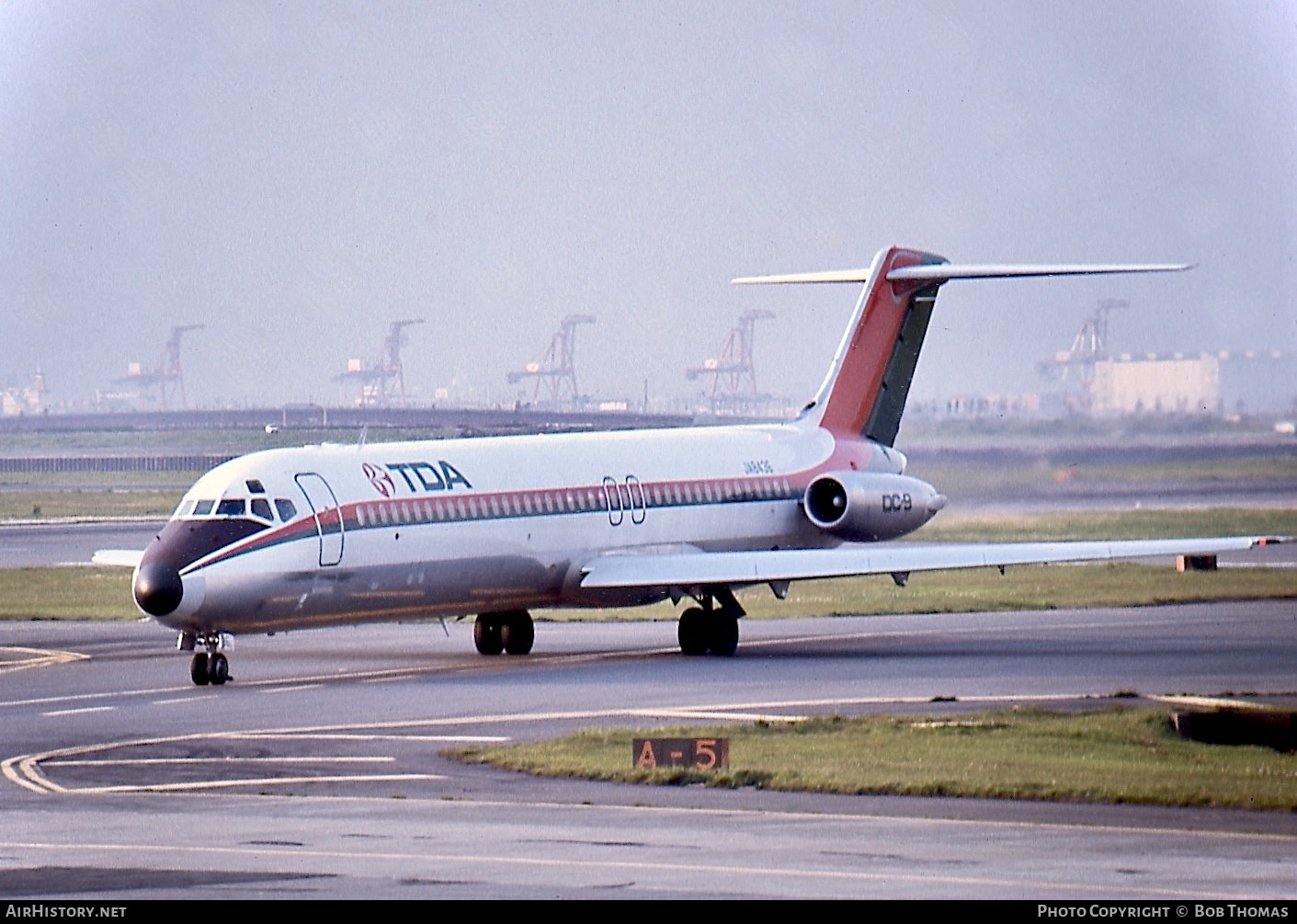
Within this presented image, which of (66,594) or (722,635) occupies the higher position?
(66,594)

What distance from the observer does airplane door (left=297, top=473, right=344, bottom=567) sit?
3422cm

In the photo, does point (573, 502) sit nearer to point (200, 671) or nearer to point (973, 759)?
point (200, 671)

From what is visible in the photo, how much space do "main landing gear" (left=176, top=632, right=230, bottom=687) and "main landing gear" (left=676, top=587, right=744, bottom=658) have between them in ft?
→ 26.4

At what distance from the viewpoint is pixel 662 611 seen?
49.8 metres

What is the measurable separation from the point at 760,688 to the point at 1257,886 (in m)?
16.9

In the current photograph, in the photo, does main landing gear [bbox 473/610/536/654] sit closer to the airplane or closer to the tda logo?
the airplane

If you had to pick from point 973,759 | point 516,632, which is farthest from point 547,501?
point 973,759

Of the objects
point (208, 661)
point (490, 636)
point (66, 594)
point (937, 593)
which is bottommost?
point (937, 593)

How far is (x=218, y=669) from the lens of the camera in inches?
1326

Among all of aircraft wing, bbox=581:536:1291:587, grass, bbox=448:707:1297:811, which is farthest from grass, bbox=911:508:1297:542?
grass, bbox=448:707:1297:811

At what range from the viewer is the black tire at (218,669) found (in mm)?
33594

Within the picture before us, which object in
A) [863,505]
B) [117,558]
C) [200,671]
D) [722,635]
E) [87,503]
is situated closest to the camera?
[200,671]

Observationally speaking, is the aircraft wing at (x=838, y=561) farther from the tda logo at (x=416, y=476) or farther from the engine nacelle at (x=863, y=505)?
the engine nacelle at (x=863, y=505)

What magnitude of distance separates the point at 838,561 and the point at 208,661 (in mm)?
10214
